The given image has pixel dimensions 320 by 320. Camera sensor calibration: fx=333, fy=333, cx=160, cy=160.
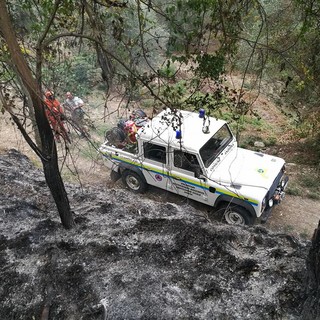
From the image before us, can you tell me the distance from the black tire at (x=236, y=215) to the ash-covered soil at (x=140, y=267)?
0.58 meters

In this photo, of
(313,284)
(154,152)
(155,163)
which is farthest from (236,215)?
(313,284)

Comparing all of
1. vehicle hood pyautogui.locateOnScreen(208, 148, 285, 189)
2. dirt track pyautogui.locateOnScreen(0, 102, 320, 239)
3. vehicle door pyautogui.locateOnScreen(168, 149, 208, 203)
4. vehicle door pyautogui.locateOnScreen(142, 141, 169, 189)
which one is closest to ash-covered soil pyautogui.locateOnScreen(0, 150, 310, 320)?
vehicle door pyautogui.locateOnScreen(168, 149, 208, 203)

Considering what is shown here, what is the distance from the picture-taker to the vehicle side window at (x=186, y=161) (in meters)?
6.18

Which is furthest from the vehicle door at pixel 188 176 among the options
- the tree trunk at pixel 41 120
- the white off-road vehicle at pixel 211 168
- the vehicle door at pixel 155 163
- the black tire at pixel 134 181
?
the tree trunk at pixel 41 120

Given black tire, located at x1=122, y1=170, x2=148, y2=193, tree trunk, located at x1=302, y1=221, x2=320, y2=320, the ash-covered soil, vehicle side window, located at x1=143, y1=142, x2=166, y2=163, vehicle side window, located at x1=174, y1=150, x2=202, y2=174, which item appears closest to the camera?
tree trunk, located at x1=302, y1=221, x2=320, y2=320

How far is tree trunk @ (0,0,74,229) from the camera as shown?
315 cm

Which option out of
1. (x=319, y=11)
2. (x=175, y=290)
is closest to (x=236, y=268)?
(x=175, y=290)

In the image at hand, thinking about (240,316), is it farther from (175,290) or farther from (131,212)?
(131,212)

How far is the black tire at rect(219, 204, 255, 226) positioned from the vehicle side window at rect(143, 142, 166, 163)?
60.2 inches

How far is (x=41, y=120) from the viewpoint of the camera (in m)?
3.85

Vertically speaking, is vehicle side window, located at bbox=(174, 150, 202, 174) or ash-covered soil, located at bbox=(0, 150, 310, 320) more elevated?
vehicle side window, located at bbox=(174, 150, 202, 174)

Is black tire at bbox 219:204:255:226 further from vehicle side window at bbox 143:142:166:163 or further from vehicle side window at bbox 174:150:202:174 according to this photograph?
vehicle side window at bbox 143:142:166:163

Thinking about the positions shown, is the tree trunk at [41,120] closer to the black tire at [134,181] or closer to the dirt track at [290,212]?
the dirt track at [290,212]

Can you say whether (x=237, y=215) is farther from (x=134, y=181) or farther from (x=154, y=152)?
(x=134, y=181)
